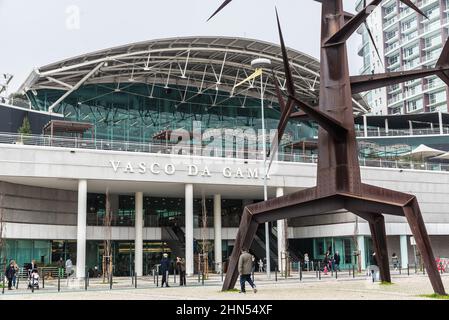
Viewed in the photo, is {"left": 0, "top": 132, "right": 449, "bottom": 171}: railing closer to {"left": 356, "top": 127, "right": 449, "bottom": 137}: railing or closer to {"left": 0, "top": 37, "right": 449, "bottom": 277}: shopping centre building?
{"left": 0, "top": 37, "right": 449, "bottom": 277}: shopping centre building

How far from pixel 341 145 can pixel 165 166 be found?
22111mm

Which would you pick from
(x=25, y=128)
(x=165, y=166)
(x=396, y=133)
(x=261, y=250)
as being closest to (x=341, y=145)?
(x=165, y=166)

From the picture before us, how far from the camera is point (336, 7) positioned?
16.3 m

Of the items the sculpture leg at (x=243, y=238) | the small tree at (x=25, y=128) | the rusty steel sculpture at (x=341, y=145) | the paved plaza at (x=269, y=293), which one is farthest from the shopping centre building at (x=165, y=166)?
the rusty steel sculpture at (x=341, y=145)

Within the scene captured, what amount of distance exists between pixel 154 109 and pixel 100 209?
1259cm

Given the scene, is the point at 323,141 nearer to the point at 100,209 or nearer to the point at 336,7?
the point at 336,7

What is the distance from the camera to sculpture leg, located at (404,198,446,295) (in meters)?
14.4

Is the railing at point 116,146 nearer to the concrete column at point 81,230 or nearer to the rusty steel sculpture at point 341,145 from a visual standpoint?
the concrete column at point 81,230

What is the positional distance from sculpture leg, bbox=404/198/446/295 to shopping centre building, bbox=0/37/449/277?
69.9ft

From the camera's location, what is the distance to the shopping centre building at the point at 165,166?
117 ft

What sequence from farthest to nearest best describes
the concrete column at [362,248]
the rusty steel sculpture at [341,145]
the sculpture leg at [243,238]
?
the concrete column at [362,248] < the sculpture leg at [243,238] < the rusty steel sculpture at [341,145]

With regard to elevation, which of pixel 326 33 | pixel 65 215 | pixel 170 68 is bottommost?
pixel 65 215
